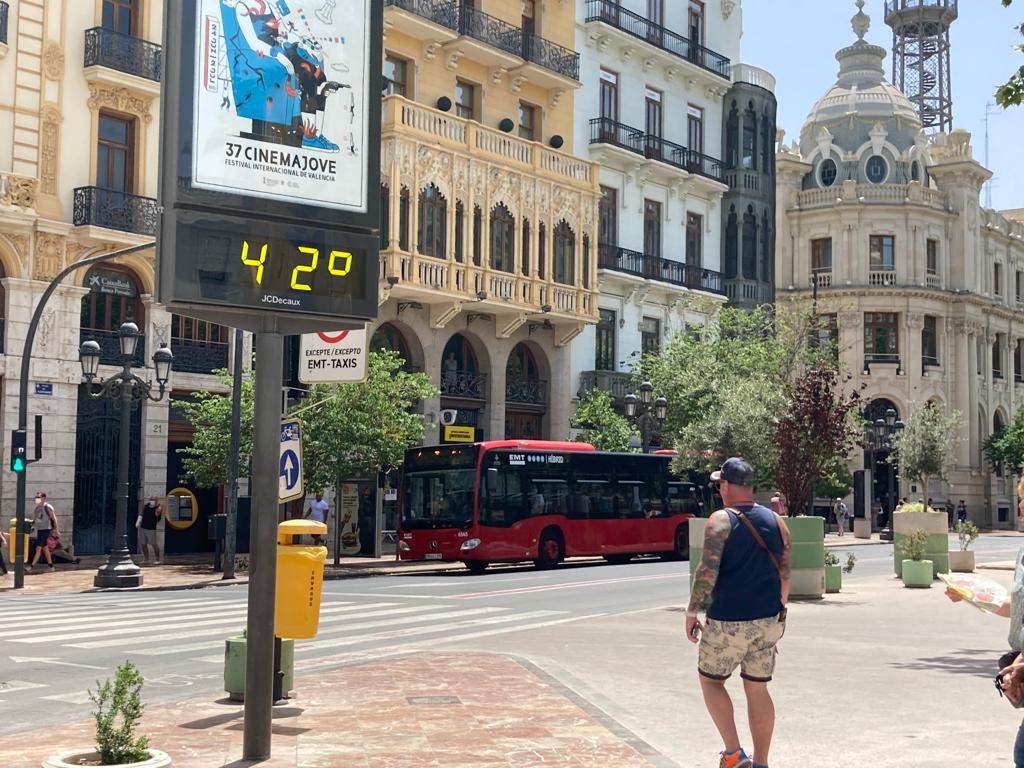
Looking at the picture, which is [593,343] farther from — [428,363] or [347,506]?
[347,506]

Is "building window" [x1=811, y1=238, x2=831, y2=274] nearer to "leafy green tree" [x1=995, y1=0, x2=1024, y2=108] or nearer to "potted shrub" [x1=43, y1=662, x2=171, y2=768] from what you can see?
"leafy green tree" [x1=995, y1=0, x2=1024, y2=108]

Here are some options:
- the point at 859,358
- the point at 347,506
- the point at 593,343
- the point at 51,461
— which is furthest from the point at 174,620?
the point at 859,358

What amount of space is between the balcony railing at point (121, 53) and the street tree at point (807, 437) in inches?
680

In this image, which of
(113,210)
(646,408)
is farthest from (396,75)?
(646,408)

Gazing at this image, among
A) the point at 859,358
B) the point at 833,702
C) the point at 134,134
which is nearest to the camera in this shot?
the point at 833,702

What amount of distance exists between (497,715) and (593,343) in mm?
35627

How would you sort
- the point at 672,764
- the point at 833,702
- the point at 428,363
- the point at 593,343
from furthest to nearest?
1. the point at 593,343
2. the point at 428,363
3. the point at 833,702
4. the point at 672,764

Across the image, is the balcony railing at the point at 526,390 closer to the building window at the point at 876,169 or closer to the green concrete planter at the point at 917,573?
the green concrete planter at the point at 917,573

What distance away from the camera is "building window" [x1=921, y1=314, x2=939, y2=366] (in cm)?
7225

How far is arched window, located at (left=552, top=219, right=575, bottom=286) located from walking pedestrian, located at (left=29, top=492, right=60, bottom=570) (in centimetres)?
1811

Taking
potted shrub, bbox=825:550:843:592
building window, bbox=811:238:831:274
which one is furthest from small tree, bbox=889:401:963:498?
potted shrub, bbox=825:550:843:592

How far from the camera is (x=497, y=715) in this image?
1009cm

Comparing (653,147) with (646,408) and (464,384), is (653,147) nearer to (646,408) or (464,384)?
(464,384)

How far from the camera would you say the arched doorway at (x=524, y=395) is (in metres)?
42.6
